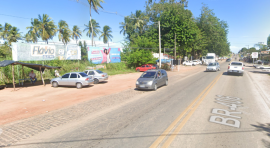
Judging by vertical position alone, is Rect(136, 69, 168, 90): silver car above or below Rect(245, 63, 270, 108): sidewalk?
above

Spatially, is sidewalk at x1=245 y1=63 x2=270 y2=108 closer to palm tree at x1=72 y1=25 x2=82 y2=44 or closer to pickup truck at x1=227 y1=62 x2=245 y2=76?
pickup truck at x1=227 y1=62 x2=245 y2=76

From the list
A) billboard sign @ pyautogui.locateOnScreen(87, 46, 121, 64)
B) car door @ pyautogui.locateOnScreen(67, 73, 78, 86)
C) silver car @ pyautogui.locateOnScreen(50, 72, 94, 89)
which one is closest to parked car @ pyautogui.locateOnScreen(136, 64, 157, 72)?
billboard sign @ pyautogui.locateOnScreen(87, 46, 121, 64)

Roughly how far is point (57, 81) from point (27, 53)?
7.41m

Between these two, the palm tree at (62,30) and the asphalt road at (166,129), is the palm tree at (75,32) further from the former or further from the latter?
the asphalt road at (166,129)

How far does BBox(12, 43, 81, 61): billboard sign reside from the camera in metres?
18.9

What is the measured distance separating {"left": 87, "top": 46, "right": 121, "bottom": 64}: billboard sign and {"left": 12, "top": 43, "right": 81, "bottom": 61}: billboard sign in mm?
4079

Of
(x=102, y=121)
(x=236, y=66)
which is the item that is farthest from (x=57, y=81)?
(x=236, y=66)

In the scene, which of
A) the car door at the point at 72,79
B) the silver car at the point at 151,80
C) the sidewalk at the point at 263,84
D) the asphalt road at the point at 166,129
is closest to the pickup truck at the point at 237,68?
the sidewalk at the point at 263,84

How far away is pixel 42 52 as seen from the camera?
21.3 meters

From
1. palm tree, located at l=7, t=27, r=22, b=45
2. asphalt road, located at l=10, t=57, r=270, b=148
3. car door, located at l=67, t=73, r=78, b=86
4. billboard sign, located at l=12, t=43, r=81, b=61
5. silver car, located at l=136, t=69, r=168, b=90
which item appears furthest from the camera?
palm tree, located at l=7, t=27, r=22, b=45

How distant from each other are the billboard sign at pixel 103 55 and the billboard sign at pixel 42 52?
408 centimetres

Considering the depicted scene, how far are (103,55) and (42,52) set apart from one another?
37.1 feet

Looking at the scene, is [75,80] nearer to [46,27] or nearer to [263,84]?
[263,84]

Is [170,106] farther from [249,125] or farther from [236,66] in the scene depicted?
[236,66]
